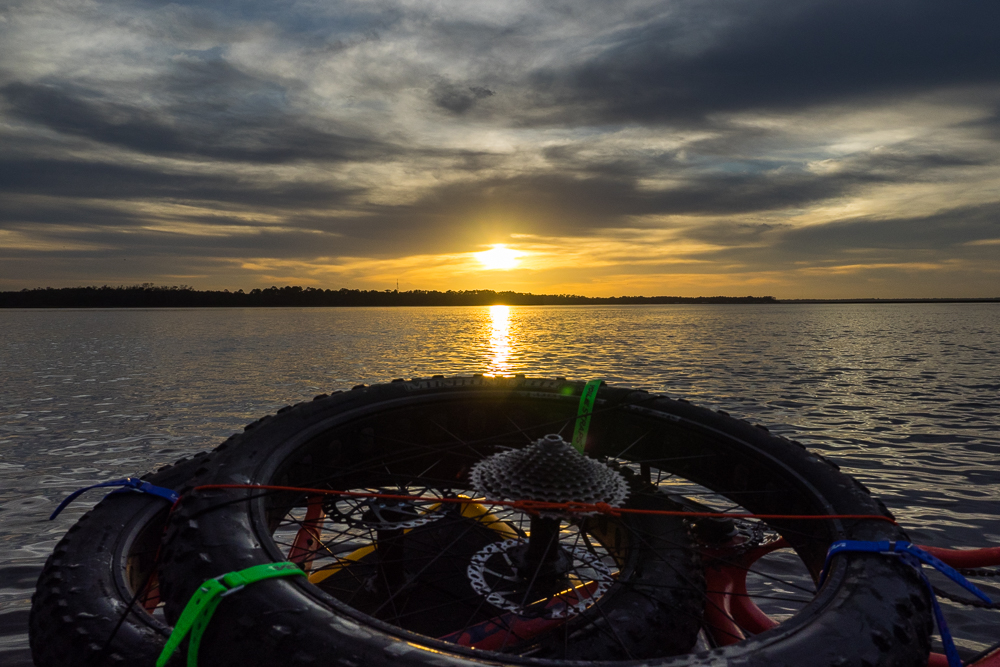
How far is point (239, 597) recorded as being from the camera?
1.98m

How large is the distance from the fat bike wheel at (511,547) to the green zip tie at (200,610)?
0.04 meters

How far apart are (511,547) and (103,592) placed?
8.23ft

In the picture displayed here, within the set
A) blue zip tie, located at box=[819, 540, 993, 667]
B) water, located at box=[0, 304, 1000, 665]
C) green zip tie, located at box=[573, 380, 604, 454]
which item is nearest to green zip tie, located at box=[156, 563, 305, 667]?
blue zip tie, located at box=[819, 540, 993, 667]

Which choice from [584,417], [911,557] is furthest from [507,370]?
[911,557]

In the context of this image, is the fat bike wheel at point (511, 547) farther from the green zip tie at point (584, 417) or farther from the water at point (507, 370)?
the water at point (507, 370)

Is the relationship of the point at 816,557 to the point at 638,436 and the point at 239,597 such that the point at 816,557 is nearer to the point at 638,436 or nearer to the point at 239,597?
the point at 638,436

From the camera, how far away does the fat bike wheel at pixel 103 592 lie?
9.14 ft

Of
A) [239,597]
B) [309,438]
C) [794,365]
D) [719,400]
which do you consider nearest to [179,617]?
[239,597]

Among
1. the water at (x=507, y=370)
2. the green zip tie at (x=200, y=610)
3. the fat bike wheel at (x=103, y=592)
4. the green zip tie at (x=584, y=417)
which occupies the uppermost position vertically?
the green zip tie at (x=584, y=417)

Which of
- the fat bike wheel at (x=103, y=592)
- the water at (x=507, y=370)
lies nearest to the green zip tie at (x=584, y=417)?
the fat bike wheel at (x=103, y=592)

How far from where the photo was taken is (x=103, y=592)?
10.2 feet

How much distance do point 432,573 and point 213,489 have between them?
2132 mm

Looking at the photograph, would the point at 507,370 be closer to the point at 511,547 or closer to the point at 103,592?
the point at 511,547

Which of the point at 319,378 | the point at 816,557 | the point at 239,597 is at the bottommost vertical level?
the point at 319,378
